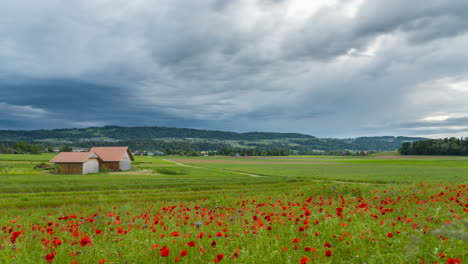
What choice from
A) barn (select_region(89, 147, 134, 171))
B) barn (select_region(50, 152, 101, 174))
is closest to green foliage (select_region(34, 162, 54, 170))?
barn (select_region(50, 152, 101, 174))

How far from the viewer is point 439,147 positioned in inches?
5084

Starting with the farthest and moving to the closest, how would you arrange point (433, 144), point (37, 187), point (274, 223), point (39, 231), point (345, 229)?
point (433, 144) < point (37, 187) < point (39, 231) < point (274, 223) < point (345, 229)

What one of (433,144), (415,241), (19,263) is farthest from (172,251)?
(433,144)

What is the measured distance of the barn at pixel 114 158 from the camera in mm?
68438

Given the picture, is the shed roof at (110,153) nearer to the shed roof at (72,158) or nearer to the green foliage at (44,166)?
the shed roof at (72,158)

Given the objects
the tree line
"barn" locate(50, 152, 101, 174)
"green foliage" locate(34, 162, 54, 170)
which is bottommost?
"green foliage" locate(34, 162, 54, 170)

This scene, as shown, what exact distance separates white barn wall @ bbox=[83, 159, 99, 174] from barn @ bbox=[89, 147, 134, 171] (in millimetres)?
2694

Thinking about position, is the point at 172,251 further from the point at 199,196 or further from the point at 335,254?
the point at 199,196

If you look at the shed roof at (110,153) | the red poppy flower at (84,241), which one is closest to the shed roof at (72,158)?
the shed roof at (110,153)

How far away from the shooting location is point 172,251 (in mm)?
4730

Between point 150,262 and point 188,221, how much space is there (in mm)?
3441

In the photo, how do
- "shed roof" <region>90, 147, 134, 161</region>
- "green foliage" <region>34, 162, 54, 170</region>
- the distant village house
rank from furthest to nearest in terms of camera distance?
"shed roof" <region>90, 147, 134, 161</region>
"green foliage" <region>34, 162, 54, 170</region>
the distant village house

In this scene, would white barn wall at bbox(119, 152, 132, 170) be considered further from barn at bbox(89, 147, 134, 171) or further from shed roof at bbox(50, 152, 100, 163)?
shed roof at bbox(50, 152, 100, 163)

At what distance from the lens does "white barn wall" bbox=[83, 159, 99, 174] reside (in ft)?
197
